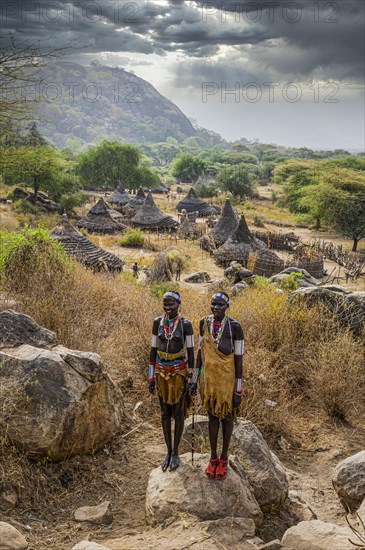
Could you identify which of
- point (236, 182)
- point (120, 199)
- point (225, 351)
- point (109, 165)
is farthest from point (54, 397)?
point (109, 165)

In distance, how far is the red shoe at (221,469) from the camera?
375cm

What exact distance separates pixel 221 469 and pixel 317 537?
904mm

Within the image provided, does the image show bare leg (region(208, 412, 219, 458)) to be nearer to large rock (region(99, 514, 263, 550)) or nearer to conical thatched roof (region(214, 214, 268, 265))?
large rock (region(99, 514, 263, 550))

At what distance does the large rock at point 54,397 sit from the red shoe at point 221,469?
1.40 meters

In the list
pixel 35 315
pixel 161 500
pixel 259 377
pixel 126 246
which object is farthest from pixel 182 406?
pixel 126 246

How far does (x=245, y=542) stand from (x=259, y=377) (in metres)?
2.90

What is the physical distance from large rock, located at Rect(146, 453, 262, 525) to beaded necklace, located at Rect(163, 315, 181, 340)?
1156mm

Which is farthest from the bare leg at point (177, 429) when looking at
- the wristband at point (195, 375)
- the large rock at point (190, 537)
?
the large rock at point (190, 537)

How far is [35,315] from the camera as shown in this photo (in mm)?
6090

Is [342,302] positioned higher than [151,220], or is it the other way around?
[151,220]

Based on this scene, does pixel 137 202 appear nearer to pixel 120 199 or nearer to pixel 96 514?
pixel 120 199

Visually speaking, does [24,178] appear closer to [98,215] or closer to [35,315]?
[98,215]

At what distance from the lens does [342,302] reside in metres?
7.54

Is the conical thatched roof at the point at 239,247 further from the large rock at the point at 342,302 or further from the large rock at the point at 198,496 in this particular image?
the large rock at the point at 198,496
